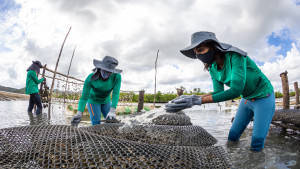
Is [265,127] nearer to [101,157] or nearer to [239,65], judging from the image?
[239,65]

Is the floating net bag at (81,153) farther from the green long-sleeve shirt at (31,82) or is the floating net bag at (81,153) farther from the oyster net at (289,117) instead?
the green long-sleeve shirt at (31,82)

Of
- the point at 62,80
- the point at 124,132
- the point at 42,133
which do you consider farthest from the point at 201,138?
the point at 62,80

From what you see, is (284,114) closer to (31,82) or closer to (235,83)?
(235,83)

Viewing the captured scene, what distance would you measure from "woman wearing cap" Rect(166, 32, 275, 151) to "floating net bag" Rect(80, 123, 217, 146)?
82cm

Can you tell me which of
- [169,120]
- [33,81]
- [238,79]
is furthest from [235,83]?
[33,81]

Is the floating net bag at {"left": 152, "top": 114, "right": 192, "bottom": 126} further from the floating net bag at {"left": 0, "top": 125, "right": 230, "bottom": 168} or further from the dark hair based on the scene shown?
the floating net bag at {"left": 0, "top": 125, "right": 230, "bottom": 168}

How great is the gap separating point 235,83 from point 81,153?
1633 millimetres

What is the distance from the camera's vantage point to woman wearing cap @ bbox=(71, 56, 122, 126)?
3355 millimetres

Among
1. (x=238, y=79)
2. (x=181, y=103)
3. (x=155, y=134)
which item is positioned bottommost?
(x=155, y=134)

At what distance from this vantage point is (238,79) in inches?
73.4

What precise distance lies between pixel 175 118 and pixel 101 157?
263cm

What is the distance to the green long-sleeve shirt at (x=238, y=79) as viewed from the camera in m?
1.88

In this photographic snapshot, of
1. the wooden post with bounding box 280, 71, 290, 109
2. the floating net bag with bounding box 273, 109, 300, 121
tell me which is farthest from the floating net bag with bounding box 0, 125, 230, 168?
the wooden post with bounding box 280, 71, 290, 109

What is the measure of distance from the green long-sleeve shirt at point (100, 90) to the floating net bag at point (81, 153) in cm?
188
